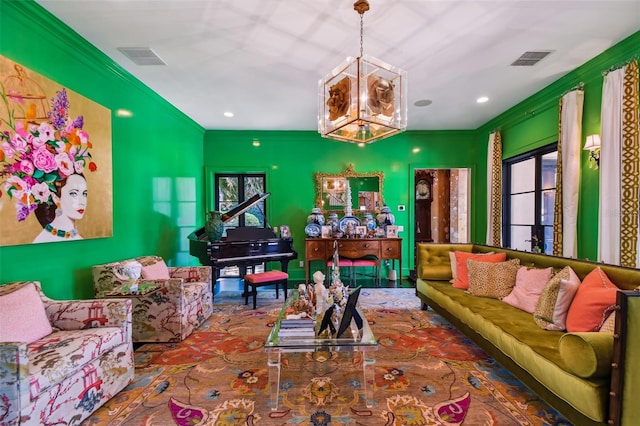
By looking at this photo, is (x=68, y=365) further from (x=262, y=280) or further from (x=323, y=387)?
(x=262, y=280)

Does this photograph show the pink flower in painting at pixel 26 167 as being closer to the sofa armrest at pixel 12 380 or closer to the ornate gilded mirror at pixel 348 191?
the sofa armrest at pixel 12 380

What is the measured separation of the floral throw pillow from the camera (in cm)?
285

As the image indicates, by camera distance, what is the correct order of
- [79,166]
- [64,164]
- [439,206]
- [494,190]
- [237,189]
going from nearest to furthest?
[64,164] → [79,166] → [494,190] → [237,189] → [439,206]

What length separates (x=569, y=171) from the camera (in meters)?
3.45

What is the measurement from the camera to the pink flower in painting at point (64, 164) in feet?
8.21

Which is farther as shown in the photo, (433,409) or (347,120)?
(347,120)

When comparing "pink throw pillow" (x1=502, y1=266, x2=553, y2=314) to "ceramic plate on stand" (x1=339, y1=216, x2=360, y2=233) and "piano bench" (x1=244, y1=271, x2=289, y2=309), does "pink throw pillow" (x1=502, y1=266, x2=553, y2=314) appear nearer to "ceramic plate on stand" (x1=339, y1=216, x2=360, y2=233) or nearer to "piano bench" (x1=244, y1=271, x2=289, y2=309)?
"piano bench" (x1=244, y1=271, x2=289, y2=309)

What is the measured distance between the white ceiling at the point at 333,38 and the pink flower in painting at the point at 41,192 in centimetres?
149

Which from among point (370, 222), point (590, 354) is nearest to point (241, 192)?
point (370, 222)

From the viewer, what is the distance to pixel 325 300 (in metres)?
2.51

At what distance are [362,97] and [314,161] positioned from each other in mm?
3519

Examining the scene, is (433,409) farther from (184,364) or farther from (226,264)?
(226,264)

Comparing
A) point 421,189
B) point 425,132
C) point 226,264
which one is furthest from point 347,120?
point 421,189

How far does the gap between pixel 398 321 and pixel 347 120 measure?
2.48 meters
